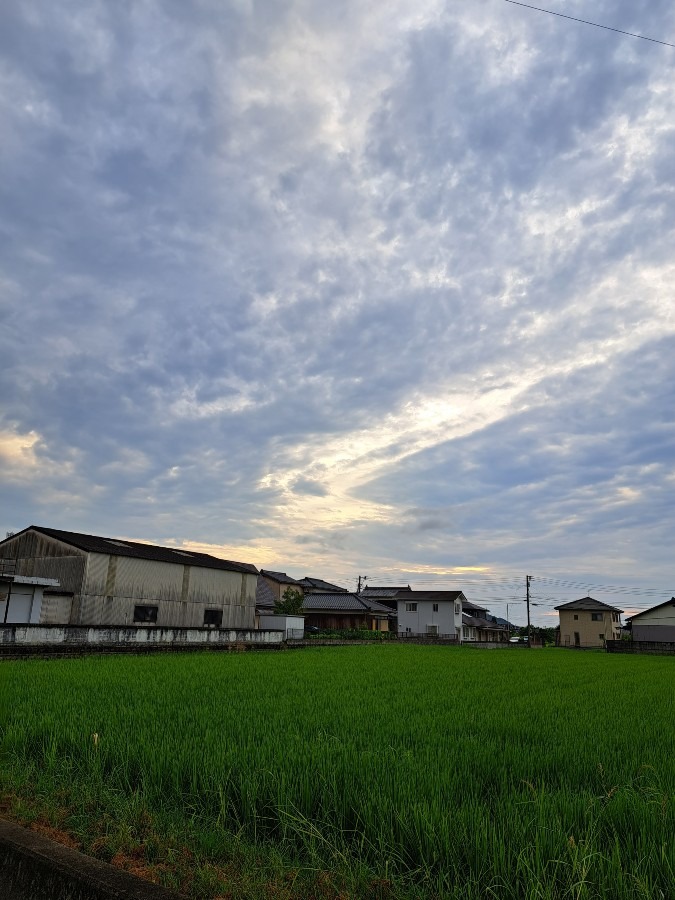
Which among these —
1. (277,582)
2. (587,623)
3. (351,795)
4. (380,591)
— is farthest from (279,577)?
(351,795)

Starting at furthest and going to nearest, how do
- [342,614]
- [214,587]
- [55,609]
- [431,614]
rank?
[342,614] → [431,614] → [214,587] → [55,609]

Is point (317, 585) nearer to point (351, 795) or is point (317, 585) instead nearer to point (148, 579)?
point (148, 579)

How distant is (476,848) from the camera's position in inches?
126

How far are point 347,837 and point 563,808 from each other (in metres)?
1.51

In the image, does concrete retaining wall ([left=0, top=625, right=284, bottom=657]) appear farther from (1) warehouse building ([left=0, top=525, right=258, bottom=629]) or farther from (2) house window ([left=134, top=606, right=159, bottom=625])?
(2) house window ([left=134, top=606, right=159, bottom=625])

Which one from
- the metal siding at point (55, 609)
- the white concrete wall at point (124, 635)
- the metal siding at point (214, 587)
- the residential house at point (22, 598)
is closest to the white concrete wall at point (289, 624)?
the metal siding at point (214, 587)

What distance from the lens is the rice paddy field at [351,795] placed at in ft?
10.2

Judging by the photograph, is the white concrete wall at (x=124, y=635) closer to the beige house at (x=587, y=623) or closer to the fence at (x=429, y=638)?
the fence at (x=429, y=638)

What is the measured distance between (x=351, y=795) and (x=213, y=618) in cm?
3529

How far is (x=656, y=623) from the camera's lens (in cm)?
5278

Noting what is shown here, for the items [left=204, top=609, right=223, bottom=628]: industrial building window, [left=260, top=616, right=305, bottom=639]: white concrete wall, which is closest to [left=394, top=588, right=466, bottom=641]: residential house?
[left=260, top=616, right=305, bottom=639]: white concrete wall

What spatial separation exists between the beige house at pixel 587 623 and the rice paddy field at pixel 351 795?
58851 mm

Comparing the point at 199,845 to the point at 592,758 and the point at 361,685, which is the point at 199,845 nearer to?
the point at 592,758

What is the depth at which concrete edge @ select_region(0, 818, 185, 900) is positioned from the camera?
282 cm
